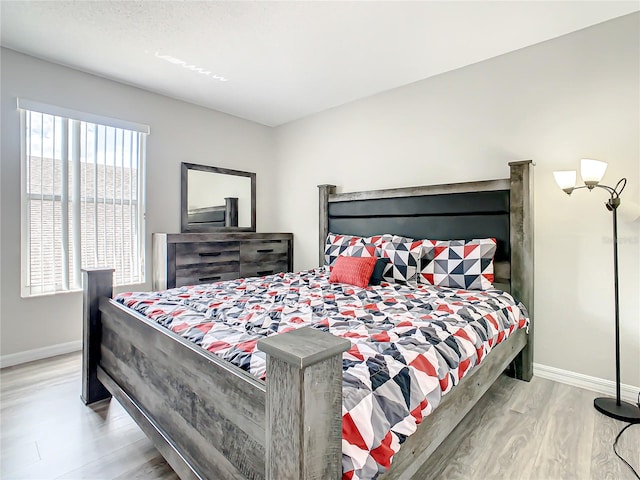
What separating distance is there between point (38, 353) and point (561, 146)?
4.55m

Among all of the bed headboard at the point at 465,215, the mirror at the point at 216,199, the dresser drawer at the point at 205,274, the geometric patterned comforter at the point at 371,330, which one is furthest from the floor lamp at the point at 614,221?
the mirror at the point at 216,199

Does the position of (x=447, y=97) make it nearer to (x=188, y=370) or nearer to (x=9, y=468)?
(x=188, y=370)

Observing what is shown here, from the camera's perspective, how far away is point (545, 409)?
6.70 feet

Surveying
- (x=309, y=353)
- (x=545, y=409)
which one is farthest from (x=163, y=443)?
(x=545, y=409)

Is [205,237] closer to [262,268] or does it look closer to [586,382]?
[262,268]

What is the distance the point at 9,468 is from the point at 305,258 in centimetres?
307

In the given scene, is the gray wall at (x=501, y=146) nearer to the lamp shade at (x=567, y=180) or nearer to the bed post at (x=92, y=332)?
the lamp shade at (x=567, y=180)

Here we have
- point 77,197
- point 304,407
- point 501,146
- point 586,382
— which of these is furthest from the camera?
point 77,197

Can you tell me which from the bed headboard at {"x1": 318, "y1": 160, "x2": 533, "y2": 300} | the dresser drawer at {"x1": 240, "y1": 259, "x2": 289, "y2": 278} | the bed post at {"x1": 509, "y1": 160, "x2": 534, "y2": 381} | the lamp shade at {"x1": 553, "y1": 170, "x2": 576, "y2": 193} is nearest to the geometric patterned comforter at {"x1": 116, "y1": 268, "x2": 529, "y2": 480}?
the bed post at {"x1": 509, "y1": 160, "x2": 534, "y2": 381}

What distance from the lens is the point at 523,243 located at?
95.9 inches

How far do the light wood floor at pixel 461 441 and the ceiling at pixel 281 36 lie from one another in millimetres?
2545

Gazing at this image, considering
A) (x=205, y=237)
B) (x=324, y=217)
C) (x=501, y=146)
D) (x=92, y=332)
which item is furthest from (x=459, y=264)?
(x=92, y=332)

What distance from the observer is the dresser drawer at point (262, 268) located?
3734 millimetres

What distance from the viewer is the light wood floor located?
151 cm
